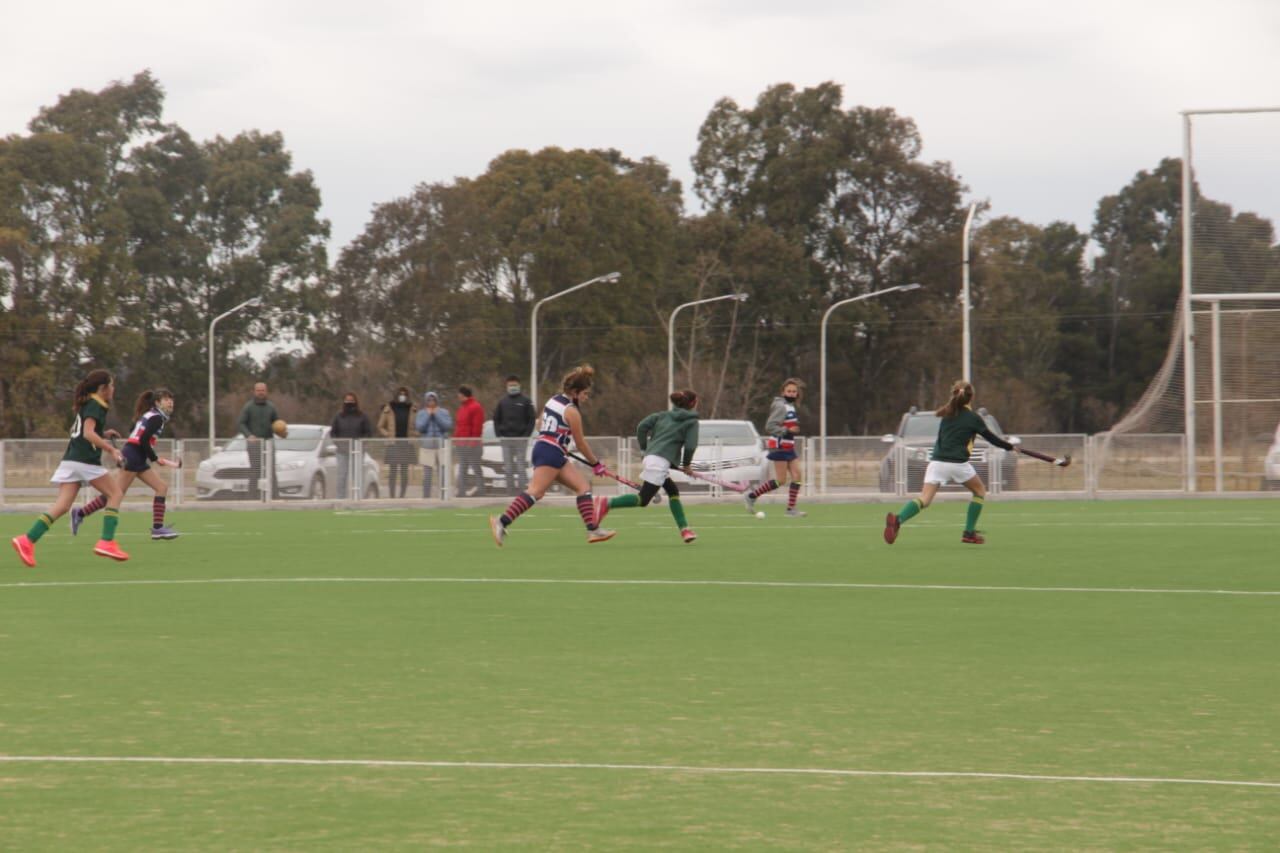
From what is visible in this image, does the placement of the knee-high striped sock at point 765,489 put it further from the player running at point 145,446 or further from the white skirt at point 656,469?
the player running at point 145,446

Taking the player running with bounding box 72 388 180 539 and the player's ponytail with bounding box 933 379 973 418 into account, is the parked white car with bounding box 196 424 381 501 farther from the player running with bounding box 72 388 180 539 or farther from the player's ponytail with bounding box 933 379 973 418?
the player's ponytail with bounding box 933 379 973 418

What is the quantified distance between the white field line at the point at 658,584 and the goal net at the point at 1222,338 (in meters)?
21.6

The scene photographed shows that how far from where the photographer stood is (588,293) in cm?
8194

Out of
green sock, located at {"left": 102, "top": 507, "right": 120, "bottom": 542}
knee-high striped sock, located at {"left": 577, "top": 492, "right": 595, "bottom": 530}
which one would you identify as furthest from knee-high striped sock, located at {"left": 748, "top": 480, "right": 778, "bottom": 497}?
green sock, located at {"left": 102, "top": 507, "right": 120, "bottom": 542}

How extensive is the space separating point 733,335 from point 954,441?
59099mm

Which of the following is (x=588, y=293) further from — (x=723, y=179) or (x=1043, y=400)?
(x=1043, y=400)

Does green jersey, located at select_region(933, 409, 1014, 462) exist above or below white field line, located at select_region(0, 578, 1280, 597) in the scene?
above

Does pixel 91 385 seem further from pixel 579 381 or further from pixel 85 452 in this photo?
pixel 579 381

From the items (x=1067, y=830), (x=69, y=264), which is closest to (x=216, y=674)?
(x=1067, y=830)

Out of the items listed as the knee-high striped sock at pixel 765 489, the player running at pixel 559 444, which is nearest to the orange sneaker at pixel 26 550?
the player running at pixel 559 444

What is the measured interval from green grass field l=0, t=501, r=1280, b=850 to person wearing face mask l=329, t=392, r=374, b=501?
1583 cm

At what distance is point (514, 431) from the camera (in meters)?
33.6

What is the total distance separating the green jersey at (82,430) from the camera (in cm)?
1841

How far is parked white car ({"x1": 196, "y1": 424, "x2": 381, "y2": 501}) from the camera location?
111ft
